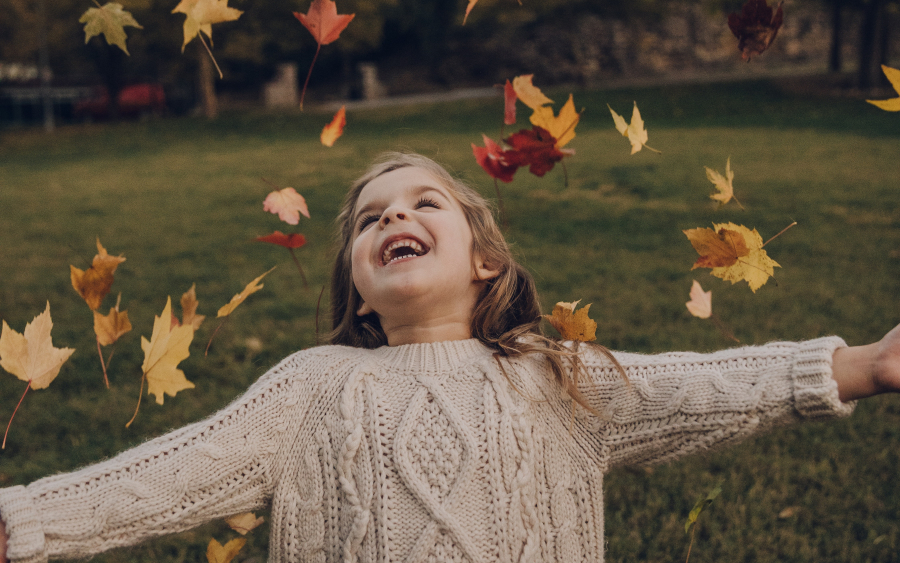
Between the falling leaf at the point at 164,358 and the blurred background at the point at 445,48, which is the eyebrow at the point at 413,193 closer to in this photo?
the falling leaf at the point at 164,358

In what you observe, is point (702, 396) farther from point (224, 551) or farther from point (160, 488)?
point (224, 551)

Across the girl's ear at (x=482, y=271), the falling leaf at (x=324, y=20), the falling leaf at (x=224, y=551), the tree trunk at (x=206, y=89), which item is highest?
the falling leaf at (x=324, y=20)

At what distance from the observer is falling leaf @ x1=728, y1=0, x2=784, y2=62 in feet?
5.40

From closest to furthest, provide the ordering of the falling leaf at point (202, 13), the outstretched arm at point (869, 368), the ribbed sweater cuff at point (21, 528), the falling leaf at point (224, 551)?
1. the ribbed sweater cuff at point (21, 528)
2. the outstretched arm at point (869, 368)
3. the falling leaf at point (202, 13)
4. the falling leaf at point (224, 551)

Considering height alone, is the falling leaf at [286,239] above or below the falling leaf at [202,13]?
below

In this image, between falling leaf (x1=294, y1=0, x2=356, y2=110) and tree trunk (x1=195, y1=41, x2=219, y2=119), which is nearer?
falling leaf (x1=294, y1=0, x2=356, y2=110)

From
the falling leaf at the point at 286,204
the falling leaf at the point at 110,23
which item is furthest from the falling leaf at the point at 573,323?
the falling leaf at the point at 110,23

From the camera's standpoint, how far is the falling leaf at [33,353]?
62.2 inches

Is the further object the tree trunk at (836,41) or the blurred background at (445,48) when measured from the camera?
the blurred background at (445,48)

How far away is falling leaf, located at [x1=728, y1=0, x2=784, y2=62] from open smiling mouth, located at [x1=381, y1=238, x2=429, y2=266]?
84cm

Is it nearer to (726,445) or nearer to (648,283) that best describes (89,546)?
(726,445)

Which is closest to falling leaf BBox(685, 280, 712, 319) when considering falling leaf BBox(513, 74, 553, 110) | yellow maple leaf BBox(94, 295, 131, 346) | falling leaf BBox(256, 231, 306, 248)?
falling leaf BBox(513, 74, 553, 110)

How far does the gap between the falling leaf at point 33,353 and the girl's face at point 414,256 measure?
67 centimetres

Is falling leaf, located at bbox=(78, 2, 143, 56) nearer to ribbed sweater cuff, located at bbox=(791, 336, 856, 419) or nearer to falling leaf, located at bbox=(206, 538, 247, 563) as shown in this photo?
falling leaf, located at bbox=(206, 538, 247, 563)
